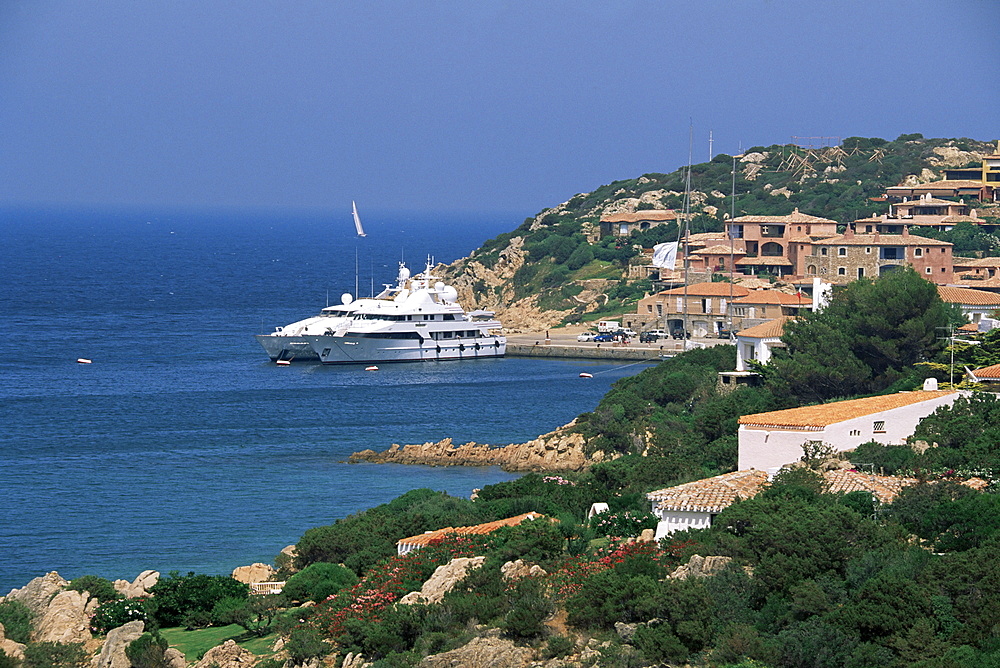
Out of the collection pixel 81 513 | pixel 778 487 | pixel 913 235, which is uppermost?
pixel 913 235

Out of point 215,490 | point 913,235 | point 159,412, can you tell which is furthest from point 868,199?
point 215,490

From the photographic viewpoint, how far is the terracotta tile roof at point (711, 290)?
71.9 m

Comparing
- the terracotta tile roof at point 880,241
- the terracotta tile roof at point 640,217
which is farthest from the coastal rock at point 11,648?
the terracotta tile roof at point 640,217

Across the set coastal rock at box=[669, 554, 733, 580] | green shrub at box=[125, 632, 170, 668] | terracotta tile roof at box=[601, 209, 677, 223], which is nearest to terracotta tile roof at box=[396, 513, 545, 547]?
coastal rock at box=[669, 554, 733, 580]

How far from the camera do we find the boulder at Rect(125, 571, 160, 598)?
25.2 metres

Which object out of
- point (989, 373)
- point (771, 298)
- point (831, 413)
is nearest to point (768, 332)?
point (989, 373)

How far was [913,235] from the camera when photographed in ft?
252

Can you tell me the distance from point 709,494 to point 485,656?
19.6ft

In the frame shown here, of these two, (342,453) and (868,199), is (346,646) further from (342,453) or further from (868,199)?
(868,199)

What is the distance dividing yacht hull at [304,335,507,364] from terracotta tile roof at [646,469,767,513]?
46.9 metres

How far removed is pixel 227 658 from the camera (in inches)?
814

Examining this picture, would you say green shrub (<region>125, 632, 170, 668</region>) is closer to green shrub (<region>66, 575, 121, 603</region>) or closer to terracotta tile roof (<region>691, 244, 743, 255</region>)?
green shrub (<region>66, 575, 121, 603</region>)

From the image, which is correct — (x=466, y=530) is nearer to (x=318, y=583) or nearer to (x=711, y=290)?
(x=318, y=583)

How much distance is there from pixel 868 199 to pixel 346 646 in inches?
Answer: 3080
